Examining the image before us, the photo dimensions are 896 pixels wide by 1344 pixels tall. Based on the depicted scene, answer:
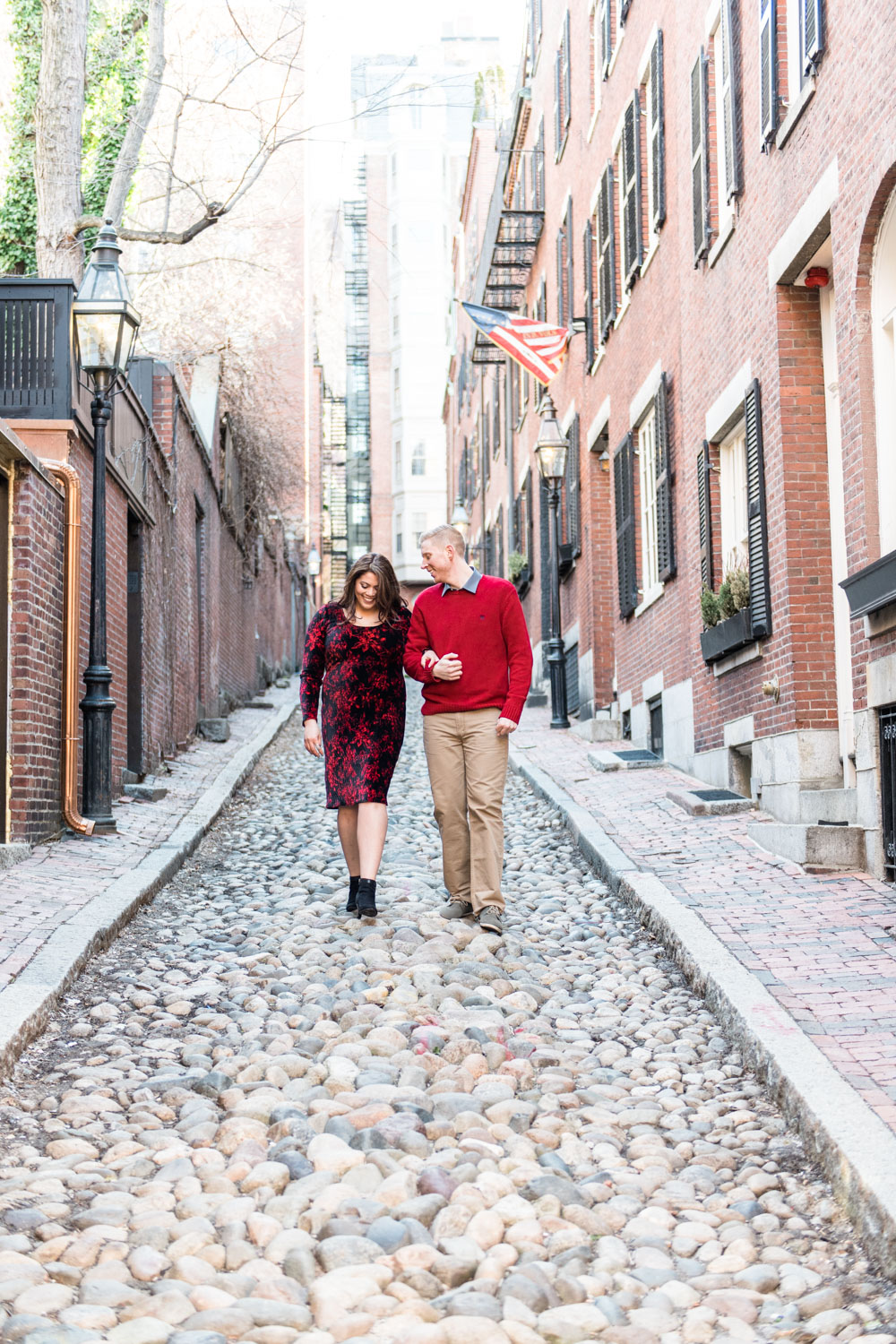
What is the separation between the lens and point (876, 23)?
273 inches

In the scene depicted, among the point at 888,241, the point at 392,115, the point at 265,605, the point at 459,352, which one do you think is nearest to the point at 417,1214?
the point at 888,241

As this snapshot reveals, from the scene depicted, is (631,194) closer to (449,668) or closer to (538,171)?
(538,171)

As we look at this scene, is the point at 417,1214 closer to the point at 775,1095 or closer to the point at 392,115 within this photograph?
the point at 775,1095

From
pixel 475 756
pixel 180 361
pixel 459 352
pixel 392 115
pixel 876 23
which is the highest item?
pixel 392 115

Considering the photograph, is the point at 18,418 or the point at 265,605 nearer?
the point at 18,418

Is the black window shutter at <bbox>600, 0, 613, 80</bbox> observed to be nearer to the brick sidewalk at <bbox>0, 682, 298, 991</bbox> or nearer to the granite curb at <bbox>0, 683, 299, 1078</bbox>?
the brick sidewalk at <bbox>0, 682, 298, 991</bbox>

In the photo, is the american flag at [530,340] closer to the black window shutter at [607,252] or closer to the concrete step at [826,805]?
the black window shutter at [607,252]

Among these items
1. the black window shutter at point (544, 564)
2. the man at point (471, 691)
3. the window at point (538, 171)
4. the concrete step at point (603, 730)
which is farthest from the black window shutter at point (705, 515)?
the window at point (538, 171)

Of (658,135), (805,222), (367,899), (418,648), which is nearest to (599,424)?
(658,135)

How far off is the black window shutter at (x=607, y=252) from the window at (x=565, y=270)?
7.92 feet

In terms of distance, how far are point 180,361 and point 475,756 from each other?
14424mm

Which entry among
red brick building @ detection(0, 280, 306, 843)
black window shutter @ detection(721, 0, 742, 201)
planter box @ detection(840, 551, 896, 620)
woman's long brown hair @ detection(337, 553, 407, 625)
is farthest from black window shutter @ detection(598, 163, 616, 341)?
woman's long brown hair @ detection(337, 553, 407, 625)

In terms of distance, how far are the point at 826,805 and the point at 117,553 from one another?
6090 millimetres

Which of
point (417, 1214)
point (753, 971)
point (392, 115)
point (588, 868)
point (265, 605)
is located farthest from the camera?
point (392, 115)
